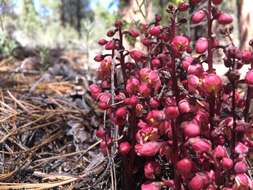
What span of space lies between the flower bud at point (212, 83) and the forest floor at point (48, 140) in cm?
60

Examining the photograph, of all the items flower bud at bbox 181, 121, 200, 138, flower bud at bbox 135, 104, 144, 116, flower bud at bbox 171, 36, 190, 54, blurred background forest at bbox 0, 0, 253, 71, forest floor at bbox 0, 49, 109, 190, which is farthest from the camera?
blurred background forest at bbox 0, 0, 253, 71

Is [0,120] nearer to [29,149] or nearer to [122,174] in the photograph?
[29,149]

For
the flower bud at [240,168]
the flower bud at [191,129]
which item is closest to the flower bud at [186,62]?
the flower bud at [191,129]

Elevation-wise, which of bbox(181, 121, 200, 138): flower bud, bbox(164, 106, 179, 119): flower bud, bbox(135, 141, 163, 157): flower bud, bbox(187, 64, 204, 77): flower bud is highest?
bbox(187, 64, 204, 77): flower bud

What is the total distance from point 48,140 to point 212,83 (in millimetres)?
→ 1063

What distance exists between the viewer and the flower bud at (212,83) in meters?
1.26

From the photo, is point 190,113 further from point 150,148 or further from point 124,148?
point 124,148

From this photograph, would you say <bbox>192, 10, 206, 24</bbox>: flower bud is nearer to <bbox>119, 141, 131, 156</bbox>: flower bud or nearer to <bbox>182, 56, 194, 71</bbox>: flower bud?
<bbox>182, 56, 194, 71</bbox>: flower bud

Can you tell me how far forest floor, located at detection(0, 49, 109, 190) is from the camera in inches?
69.8

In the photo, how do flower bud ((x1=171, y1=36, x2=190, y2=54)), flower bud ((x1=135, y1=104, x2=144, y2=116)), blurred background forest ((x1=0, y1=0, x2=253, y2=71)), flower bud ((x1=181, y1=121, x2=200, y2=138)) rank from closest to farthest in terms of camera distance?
1. flower bud ((x1=181, y1=121, x2=200, y2=138))
2. flower bud ((x1=171, y1=36, x2=190, y2=54))
3. flower bud ((x1=135, y1=104, x2=144, y2=116))
4. blurred background forest ((x1=0, y1=0, x2=253, y2=71))

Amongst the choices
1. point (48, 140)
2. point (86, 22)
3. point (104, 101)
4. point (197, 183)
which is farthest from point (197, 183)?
point (86, 22)

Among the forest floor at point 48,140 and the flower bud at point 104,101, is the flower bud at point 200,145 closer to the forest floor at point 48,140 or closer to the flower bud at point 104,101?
the flower bud at point 104,101

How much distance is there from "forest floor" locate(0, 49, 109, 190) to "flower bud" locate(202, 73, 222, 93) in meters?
0.60

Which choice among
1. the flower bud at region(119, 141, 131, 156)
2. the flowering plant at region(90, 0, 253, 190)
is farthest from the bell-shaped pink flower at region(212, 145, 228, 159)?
the flower bud at region(119, 141, 131, 156)
